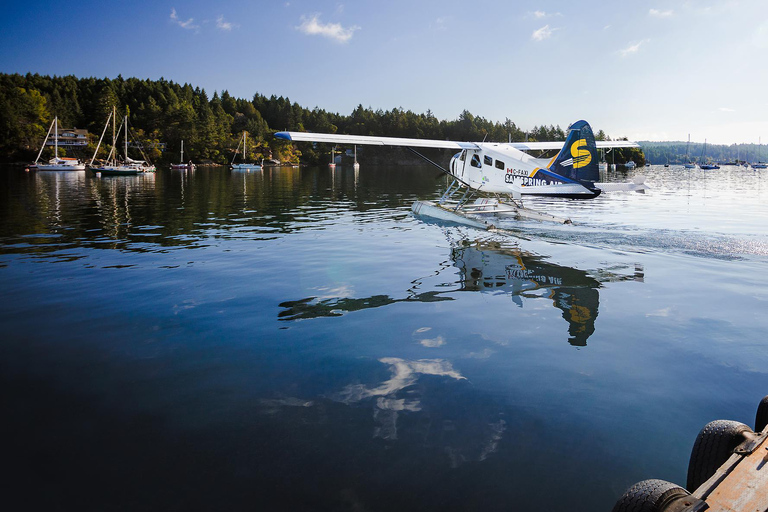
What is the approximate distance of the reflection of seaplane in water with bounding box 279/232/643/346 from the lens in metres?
7.77

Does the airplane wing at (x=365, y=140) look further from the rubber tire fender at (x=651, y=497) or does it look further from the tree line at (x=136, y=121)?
the tree line at (x=136, y=121)

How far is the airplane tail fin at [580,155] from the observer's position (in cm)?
1653

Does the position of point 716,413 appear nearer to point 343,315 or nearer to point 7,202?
point 343,315

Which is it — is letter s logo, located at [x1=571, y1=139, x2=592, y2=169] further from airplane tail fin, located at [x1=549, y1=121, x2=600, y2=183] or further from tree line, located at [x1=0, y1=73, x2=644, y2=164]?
tree line, located at [x1=0, y1=73, x2=644, y2=164]

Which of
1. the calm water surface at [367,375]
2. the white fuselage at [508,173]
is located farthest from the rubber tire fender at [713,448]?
the white fuselage at [508,173]

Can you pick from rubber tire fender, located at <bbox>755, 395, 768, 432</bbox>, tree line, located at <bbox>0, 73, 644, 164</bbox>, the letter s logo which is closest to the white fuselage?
the letter s logo

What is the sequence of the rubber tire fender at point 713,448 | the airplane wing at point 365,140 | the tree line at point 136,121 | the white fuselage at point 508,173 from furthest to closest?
the tree line at point 136,121 → the white fuselage at point 508,173 → the airplane wing at point 365,140 → the rubber tire fender at point 713,448

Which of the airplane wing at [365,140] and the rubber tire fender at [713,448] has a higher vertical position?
the airplane wing at [365,140]

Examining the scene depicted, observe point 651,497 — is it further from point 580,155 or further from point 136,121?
point 136,121

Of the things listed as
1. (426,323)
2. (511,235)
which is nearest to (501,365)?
(426,323)

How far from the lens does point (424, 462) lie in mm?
3811

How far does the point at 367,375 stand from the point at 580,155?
1416cm

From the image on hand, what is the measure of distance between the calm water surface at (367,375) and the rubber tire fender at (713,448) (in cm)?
52

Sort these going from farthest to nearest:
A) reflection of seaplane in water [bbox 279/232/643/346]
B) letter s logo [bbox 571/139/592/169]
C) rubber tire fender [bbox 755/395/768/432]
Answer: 1. letter s logo [bbox 571/139/592/169]
2. reflection of seaplane in water [bbox 279/232/643/346]
3. rubber tire fender [bbox 755/395/768/432]
